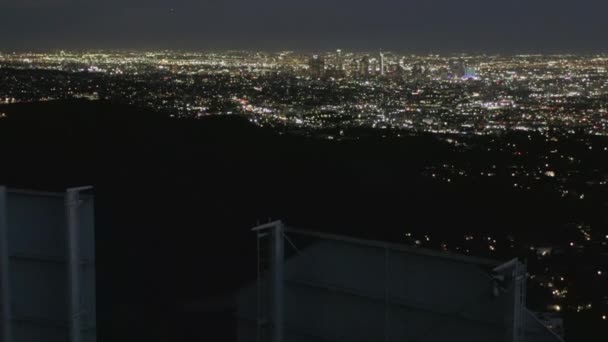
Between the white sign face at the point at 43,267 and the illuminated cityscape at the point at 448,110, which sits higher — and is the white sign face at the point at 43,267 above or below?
below

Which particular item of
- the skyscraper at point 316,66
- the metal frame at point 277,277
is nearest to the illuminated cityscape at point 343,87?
the skyscraper at point 316,66

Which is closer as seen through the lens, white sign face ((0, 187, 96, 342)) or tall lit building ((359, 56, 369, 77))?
white sign face ((0, 187, 96, 342))

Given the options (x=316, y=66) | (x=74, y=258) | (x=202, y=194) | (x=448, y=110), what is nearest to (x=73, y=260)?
(x=74, y=258)

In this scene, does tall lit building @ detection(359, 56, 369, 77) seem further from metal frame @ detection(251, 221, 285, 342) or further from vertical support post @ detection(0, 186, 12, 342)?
metal frame @ detection(251, 221, 285, 342)

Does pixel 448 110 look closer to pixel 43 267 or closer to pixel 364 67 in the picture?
pixel 364 67

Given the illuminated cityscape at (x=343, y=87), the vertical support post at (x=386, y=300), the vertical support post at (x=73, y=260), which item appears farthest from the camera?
the illuminated cityscape at (x=343, y=87)

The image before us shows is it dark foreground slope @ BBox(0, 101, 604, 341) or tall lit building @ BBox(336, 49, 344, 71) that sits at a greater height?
tall lit building @ BBox(336, 49, 344, 71)

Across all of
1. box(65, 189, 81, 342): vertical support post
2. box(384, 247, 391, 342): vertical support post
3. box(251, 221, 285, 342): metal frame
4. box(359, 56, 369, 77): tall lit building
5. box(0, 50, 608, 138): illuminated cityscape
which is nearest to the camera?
box(384, 247, 391, 342): vertical support post

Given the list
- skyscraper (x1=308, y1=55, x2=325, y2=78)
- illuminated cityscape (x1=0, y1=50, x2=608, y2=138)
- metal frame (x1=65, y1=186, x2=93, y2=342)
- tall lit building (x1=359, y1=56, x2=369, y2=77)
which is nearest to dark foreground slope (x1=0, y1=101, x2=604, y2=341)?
illuminated cityscape (x1=0, y1=50, x2=608, y2=138)

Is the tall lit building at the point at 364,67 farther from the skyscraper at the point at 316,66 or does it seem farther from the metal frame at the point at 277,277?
the metal frame at the point at 277,277
